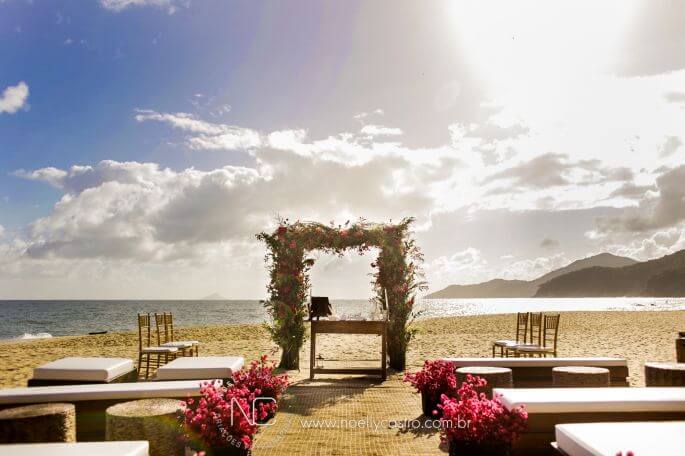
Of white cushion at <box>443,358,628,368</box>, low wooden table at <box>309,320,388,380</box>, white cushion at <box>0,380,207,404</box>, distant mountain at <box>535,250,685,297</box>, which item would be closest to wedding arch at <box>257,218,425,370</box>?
low wooden table at <box>309,320,388,380</box>

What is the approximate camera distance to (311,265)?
39.2 feet

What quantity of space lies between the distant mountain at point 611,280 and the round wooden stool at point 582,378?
544 feet

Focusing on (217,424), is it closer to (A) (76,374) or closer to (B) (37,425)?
(B) (37,425)

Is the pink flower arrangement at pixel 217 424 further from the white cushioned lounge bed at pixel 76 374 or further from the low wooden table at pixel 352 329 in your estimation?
the low wooden table at pixel 352 329

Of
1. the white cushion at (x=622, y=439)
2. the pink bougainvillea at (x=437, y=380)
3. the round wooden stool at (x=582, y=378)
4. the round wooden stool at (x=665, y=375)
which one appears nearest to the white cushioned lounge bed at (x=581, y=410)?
the white cushion at (x=622, y=439)

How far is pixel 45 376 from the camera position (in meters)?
6.20

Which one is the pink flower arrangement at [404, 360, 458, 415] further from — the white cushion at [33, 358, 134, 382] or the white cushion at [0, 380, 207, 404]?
the white cushion at [33, 358, 134, 382]

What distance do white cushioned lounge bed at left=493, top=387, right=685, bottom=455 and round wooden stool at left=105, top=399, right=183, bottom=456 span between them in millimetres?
2760

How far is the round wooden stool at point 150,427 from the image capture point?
4016mm

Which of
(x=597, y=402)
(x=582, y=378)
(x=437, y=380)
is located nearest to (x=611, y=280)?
(x=437, y=380)

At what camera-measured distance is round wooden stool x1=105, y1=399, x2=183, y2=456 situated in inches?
158

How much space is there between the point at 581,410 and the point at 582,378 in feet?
5.97

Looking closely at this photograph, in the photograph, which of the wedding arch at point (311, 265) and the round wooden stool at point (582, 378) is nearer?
the round wooden stool at point (582, 378)

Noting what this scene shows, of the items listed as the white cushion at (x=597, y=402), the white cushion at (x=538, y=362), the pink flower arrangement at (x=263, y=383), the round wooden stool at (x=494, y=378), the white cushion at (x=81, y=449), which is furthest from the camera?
the white cushion at (x=538, y=362)
